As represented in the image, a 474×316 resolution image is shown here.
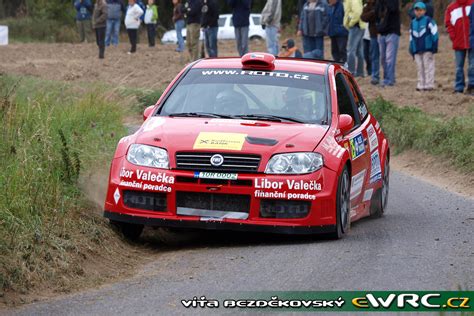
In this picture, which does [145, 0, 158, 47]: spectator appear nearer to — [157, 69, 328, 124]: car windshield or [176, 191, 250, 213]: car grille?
[157, 69, 328, 124]: car windshield

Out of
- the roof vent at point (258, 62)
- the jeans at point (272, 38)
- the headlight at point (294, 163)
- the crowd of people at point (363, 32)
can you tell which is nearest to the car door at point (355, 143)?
the roof vent at point (258, 62)

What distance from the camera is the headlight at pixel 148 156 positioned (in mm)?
10281

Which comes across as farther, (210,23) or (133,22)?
(133,22)

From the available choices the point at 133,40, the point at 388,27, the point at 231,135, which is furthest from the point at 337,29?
the point at 231,135

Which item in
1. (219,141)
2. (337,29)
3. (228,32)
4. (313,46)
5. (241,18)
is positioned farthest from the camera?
(228,32)

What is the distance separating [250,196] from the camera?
10.0m

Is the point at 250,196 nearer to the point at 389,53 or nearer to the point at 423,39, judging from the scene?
the point at 423,39

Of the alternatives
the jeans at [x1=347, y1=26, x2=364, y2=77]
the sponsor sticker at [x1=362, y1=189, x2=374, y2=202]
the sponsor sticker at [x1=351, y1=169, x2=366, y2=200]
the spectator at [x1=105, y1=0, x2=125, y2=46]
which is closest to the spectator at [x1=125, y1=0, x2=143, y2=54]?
the spectator at [x1=105, y1=0, x2=125, y2=46]

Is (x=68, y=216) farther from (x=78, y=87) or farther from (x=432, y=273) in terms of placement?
(x=78, y=87)

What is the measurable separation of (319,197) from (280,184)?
0.36 meters

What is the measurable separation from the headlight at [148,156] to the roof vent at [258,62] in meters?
1.84

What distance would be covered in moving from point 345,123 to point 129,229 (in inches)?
Result: 86.0

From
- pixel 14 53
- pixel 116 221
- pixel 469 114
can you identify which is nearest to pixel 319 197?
pixel 116 221

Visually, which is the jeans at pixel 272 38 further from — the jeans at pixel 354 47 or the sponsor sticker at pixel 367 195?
the sponsor sticker at pixel 367 195
